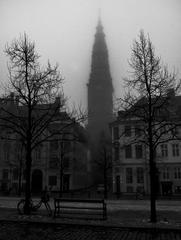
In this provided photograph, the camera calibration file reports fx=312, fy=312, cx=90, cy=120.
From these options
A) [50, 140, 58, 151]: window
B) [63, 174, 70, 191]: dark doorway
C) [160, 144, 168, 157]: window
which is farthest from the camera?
[63, 174, 70, 191]: dark doorway

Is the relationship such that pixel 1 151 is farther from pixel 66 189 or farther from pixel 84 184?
→ pixel 84 184

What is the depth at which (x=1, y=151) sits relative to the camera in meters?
64.2

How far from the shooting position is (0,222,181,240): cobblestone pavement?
37.8 ft

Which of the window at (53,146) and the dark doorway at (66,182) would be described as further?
the dark doorway at (66,182)

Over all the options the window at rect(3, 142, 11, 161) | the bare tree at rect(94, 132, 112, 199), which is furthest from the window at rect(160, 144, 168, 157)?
the window at rect(3, 142, 11, 161)

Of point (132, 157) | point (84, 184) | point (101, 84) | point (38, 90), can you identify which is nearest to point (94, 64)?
point (101, 84)

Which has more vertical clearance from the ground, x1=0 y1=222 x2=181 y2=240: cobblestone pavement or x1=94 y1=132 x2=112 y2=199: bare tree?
x1=94 y1=132 x2=112 y2=199: bare tree

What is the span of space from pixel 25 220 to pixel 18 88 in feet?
25.6

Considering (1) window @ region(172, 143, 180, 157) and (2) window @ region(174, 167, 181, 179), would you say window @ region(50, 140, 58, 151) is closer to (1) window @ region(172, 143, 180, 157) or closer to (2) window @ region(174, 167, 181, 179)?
(1) window @ region(172, 143, 180, 157)

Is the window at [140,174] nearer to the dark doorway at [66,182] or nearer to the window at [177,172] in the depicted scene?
the window at [177,172]

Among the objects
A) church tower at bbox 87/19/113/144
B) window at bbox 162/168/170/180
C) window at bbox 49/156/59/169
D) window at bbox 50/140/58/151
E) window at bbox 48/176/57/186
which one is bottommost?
window at bbox 48/176/57/186

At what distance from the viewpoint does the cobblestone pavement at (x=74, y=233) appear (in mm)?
11523

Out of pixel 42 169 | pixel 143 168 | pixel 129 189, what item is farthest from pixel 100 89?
pixel 129 189

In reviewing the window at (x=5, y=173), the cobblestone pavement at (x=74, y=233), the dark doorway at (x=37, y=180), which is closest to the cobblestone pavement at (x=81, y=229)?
the cobblestone pavement at (x=74, y=233)
